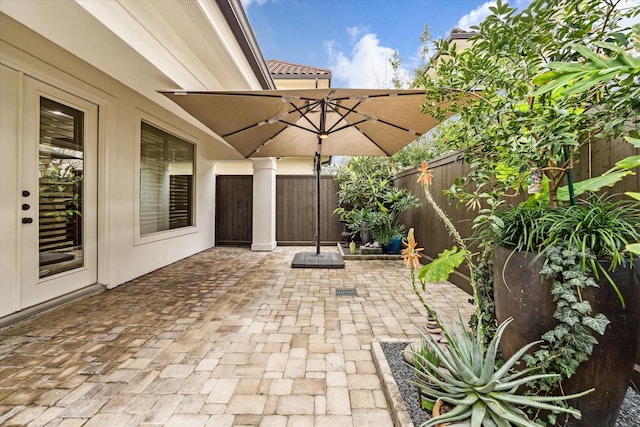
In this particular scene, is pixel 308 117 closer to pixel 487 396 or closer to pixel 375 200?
pixel 375 200

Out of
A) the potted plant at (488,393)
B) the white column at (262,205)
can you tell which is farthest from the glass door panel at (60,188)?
the potted plant at (488,393)

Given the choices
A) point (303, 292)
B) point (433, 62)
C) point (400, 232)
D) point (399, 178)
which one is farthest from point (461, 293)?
point (399, 178)

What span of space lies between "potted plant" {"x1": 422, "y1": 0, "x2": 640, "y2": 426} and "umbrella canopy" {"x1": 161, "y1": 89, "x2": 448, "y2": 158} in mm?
584

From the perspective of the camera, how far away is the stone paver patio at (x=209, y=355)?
1.63 meters

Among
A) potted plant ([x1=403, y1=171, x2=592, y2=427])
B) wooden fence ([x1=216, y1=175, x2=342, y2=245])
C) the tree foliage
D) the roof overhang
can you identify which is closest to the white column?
wooden fence ([x1=216, y1=175, x2=342, y2=245])

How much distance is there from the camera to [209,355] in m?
2.23

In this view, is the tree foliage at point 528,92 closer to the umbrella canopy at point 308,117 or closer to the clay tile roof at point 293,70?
the umbrella canopy at point 308,117

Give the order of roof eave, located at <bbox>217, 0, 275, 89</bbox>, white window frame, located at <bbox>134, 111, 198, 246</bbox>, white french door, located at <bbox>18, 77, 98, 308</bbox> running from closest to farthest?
white french door, located at <bbox>18, 77, 98, 308</bbox> → roof eave, located at <bbox>217, 0, 275, 89</bbox> → white window frame, located at <bbox>134, 111, 198, 246</bbox>

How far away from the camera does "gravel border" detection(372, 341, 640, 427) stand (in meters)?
1.43

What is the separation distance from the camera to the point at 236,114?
3572 millimetres

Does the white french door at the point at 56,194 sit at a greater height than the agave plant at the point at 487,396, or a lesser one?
greater

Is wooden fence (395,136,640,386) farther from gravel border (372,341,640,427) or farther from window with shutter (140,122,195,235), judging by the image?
window with shutter (140,122,195,235)

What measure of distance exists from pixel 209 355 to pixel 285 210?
594cm

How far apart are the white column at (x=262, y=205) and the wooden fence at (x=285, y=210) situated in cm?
80
